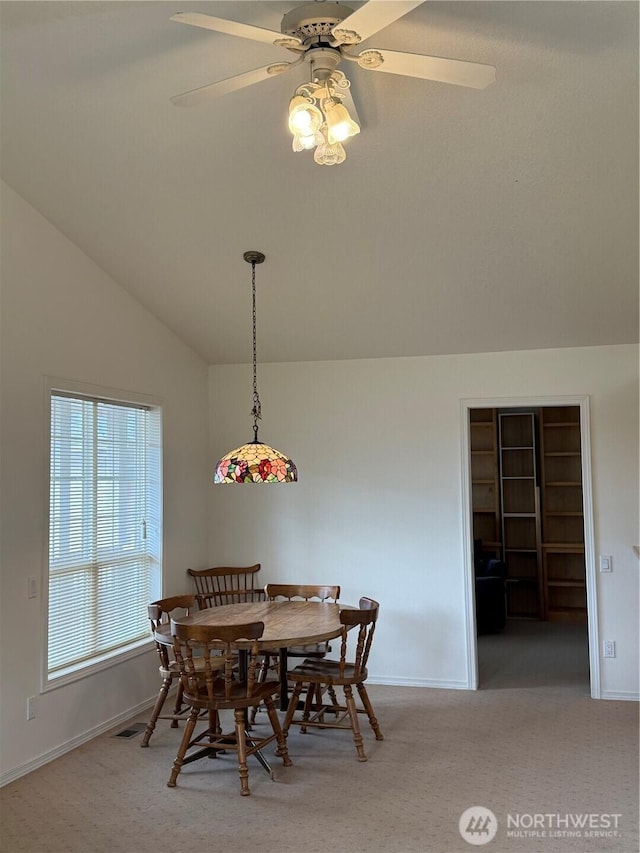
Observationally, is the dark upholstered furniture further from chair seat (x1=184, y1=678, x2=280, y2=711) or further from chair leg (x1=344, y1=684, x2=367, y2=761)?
chair seat (x1=184, y1=678, x2=280, y2=711)

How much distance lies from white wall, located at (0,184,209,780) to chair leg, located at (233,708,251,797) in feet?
3.81

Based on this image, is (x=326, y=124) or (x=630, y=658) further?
(x=630, y=658)

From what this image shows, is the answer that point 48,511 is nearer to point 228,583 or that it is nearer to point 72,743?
point 72,743

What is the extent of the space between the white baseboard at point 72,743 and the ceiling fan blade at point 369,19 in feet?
12.3

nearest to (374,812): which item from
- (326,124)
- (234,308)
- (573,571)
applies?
(326,124)

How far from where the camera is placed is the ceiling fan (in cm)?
216

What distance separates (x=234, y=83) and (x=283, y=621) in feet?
9.77

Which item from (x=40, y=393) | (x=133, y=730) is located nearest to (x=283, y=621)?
(x=133, y=730)

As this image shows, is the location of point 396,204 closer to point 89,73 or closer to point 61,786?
point 89,73

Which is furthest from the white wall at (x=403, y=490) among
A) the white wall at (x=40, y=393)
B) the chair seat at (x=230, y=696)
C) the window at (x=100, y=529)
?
the chair seat at (x=230, y=696)

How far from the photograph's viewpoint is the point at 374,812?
11.0ft

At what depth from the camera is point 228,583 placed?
5910mm

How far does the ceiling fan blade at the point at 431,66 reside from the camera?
2.23 m

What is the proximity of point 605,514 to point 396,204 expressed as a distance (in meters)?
2.78
